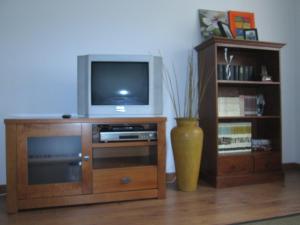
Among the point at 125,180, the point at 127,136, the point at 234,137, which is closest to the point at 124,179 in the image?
the point at 125,180

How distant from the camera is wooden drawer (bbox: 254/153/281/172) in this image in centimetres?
241

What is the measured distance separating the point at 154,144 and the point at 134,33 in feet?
3.77

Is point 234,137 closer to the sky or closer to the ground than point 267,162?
closer to the sky

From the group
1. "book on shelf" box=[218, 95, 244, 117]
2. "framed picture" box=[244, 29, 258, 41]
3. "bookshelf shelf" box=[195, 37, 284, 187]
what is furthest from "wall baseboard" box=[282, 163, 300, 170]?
"framed picture" box=[244, 29, 258, 41]

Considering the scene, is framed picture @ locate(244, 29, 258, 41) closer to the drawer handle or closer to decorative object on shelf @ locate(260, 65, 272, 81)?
decorative object on shelf @ locate(260, 65, 272, 81)

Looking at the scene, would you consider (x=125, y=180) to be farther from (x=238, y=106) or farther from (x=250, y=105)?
(x=250, y=105)

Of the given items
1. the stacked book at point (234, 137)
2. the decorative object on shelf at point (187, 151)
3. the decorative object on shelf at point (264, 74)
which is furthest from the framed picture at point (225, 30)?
the decorative object on shelf at point (187, 151)

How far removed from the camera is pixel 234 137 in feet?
8.14

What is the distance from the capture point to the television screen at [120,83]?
6.46ft

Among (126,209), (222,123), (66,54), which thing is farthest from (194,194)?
(66,54)

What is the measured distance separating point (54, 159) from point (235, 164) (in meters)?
1.60

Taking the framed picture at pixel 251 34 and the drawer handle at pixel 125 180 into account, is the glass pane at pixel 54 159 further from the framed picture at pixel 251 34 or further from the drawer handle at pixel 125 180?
the framed picture at pixel 251 34

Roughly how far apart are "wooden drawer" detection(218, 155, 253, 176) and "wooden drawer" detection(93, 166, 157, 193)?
0.71m

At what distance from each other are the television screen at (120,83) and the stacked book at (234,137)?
891mm
